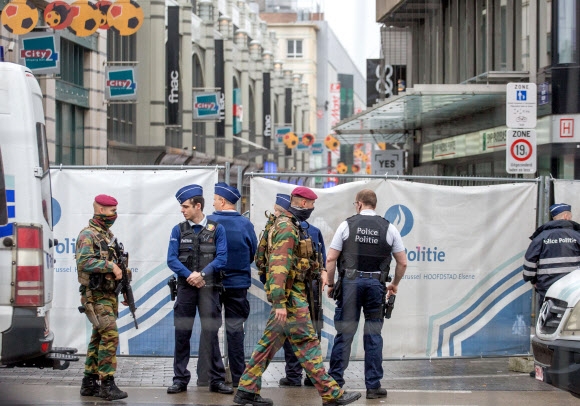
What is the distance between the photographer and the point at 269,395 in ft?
30.2

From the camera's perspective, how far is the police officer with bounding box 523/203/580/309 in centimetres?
978

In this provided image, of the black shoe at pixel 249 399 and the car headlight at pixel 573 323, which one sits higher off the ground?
the car headlight at pixel 573 323

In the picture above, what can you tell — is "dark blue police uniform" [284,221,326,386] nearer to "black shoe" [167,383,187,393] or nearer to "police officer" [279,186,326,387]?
"police officer" [279,186,326,387]

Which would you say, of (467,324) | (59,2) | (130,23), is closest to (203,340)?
(467,324)

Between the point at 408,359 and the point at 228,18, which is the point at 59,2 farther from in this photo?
the point at 228,18

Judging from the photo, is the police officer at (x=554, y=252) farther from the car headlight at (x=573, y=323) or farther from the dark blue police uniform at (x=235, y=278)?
the dark blue police uniform at (x=235, y=278)

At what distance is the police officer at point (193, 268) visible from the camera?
8.83 meters

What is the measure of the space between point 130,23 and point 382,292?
60.9ft

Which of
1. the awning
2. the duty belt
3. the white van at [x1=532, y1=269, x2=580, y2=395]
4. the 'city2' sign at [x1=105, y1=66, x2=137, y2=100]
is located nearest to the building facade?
the awning

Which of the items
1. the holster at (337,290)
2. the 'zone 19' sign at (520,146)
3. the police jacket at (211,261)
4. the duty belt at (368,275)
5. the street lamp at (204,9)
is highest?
the street lamp at (204,9)

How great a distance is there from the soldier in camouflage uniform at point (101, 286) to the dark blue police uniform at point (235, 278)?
3.31 feet

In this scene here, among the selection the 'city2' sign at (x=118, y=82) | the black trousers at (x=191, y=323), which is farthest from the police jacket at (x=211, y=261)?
the 'city2' sign at (x=118, y=82)

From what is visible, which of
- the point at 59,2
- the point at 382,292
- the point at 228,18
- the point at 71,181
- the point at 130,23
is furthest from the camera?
the point at 228,18

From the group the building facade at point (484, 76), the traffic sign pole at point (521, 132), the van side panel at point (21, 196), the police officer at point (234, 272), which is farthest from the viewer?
the building facade at point (484, 76)
